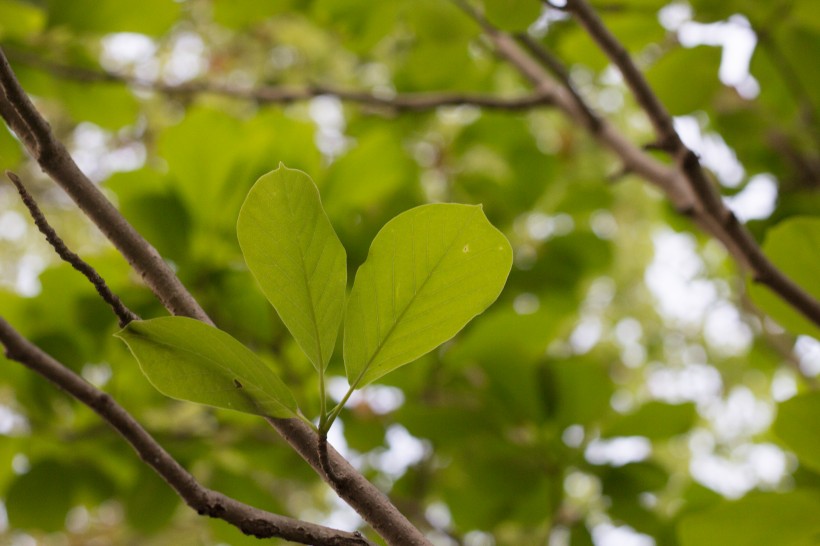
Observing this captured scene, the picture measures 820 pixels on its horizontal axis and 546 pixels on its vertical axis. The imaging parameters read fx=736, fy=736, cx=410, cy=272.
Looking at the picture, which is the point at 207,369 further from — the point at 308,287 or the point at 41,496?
the point at 41,496

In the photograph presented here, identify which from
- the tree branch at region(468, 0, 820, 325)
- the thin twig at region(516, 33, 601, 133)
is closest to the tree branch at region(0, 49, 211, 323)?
the tree branch at region(468, 0, 820, 325)

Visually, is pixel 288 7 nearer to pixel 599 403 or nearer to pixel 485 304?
pixel 599 403

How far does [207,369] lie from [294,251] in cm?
7

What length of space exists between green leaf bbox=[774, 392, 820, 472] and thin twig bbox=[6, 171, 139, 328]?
0.55 metres

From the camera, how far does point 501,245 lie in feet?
1.16

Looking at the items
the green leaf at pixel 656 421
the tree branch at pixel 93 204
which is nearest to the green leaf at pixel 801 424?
the green leaf at pixel 656 421

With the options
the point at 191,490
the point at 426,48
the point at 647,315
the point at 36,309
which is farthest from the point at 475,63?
the point at 191,490

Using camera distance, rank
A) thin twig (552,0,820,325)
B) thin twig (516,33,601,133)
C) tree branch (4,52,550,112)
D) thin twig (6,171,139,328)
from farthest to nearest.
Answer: tree branch (4,52,550,112), thin twig (516,33,601,133), thin twig (552,0,820,325), thin twig (6,171,139,328)

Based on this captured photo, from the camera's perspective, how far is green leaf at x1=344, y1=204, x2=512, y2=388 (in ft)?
1.18

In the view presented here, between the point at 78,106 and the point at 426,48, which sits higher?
the point at 78,106

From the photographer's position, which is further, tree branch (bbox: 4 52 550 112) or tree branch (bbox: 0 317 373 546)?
tree branch (bbox: 4 52 550 112)

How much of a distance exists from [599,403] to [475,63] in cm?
62

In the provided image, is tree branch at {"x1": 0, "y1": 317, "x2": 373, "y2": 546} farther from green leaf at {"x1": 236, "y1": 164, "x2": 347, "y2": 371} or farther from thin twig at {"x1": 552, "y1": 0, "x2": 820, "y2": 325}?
thin twig at {"x1": 552, "y1": 0, "x2": 820, "y2": 325}

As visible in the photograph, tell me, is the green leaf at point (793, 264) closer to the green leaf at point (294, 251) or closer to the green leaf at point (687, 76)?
the green leaf at point (687, 76)
